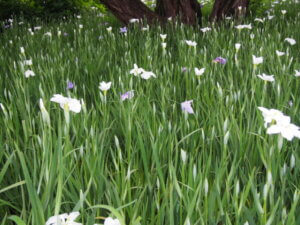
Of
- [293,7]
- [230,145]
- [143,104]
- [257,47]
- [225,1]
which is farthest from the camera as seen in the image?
[293,7]

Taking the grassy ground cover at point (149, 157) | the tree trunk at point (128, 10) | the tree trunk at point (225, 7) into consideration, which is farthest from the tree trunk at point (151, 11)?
the grassy ground cover at point (149, 157)

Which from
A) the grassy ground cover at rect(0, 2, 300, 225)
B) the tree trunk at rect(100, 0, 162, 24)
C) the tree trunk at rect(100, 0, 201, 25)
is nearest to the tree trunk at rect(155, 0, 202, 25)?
the tree trunk at rect(100, 0, 201, 25)

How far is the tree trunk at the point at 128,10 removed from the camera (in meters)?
4.82

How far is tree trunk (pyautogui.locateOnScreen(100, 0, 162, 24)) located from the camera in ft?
15.8

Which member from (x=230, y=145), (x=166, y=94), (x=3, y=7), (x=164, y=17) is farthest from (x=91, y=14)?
(x=230, y=145)

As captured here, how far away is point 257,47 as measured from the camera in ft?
10.9

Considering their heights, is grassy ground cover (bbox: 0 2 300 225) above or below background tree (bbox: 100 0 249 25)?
below

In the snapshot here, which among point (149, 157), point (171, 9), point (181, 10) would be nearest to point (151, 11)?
point (171, 9)

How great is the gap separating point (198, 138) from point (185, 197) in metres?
0.62

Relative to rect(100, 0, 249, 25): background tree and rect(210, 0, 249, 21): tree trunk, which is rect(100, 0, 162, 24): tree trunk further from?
rect(210, 0, 249, 21): tree trunk

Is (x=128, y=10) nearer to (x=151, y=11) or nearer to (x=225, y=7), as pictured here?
(x=151, y=11)

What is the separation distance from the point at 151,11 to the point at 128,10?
335 mm

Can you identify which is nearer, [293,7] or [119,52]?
[119,52]

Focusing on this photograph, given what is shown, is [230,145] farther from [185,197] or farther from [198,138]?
[185,197]
